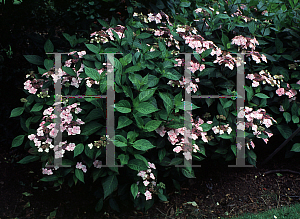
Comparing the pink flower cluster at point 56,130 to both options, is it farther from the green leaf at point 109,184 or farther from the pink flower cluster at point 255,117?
the pink flower cluster at point 255,117

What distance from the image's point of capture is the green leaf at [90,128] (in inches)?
82.7

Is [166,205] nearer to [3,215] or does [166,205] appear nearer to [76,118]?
[76,118]

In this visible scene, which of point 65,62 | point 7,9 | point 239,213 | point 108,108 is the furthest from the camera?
point 7,9

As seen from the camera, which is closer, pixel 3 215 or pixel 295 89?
pixel 3 215

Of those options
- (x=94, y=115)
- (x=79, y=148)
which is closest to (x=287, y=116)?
(x=94, y=115)

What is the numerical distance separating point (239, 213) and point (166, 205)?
26.7 inches

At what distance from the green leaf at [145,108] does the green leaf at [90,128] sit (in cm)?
34

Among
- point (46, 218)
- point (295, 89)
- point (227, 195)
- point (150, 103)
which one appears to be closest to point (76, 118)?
point (150, 103)

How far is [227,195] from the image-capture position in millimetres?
2816

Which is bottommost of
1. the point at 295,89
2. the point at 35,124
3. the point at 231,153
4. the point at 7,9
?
the point at 231,153

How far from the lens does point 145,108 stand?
202 cm

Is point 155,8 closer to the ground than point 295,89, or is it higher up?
higher up

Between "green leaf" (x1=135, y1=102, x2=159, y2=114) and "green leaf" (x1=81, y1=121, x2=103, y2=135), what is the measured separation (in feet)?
1.10

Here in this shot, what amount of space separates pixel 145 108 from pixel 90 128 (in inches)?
17.5
